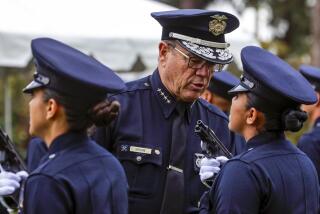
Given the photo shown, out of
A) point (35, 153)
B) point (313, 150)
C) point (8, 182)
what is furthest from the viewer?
point (35, 153)

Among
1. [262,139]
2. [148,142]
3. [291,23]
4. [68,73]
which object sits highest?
[68,73]

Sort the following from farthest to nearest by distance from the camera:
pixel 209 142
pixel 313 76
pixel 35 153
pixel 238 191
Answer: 1. pixel 313 76
2. pixel 35 153
3. pixel 209 142
4. pixel 238 191

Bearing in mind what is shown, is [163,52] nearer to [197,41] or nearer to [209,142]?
[197,41]

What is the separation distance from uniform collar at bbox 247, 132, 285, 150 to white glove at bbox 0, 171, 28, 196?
4.10 ft

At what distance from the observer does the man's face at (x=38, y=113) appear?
3530 millimetres

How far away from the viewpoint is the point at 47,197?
10.9 ft

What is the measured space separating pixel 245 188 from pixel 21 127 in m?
12.6

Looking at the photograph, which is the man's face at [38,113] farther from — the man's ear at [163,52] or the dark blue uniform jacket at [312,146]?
the dark blue uniform jacket at [312,146]

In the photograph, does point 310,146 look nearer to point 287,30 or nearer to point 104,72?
point 104,72

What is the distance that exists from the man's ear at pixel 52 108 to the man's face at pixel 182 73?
130 cm

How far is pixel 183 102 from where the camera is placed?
15.7 feet

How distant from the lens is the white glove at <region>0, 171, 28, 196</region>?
432 cm

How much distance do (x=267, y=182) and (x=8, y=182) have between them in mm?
1373

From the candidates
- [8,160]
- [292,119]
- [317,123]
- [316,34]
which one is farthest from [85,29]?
[316,34]
